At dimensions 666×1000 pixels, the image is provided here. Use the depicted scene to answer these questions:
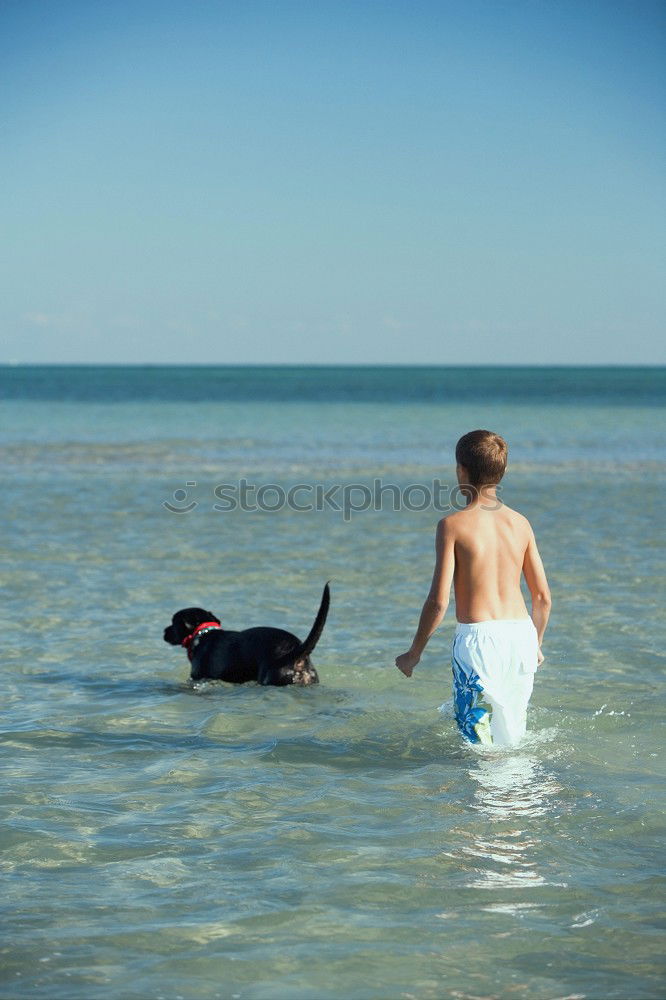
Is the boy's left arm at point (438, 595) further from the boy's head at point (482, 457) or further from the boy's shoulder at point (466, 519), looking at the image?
the boy's head at point (482, 457)

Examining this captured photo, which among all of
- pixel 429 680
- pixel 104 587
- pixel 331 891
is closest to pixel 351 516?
pixel 104 587

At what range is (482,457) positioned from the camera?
15.6 feet

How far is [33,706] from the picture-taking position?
6.14 meters

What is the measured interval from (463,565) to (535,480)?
526 inches

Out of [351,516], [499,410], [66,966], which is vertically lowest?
[66,966]

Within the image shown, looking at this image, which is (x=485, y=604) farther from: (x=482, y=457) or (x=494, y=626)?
(x=482, y=457)

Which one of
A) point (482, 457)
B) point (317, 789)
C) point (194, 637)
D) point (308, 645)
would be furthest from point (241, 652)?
point (482, 457)

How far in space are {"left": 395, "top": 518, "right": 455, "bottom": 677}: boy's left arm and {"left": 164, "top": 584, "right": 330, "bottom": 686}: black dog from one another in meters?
1.51

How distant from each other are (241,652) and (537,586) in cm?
225

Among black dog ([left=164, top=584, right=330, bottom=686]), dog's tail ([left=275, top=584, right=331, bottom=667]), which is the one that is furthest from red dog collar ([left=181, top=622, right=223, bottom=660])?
dog's tail ([left=275, top=584, right=331, bottom=667])

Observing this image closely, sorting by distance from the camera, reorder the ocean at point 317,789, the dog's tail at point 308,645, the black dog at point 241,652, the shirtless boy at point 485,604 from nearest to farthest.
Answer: the ocean at point 317,789 → the shirtless boy at point 485,604 → the dog's tail at point 308,645 → the black dog at point 241,652

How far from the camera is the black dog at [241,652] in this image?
6523 mm

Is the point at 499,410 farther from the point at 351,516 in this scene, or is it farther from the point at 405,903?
the point at 405,903

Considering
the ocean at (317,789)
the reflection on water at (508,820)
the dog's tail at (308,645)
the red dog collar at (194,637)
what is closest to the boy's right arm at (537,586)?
the reflection on water at (508,820)
